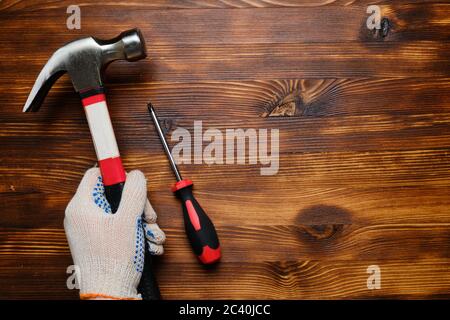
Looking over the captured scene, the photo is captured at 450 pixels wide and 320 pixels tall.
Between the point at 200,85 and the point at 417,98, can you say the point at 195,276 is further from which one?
the point at 417,98

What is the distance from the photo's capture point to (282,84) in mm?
1118

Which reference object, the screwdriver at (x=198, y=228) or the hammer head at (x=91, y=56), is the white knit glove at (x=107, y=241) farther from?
the hammer head at (x=91, y=56)

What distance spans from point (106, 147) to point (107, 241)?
0.20 m

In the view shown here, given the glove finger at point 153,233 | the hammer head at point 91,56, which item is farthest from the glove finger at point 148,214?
the hammer head at point 91,56

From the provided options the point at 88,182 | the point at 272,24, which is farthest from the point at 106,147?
the point at 272,24

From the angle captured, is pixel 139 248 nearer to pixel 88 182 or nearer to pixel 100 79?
pixel 88 182

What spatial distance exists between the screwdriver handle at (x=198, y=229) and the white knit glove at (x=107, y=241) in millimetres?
94

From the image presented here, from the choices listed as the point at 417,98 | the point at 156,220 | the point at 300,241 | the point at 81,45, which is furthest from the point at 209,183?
the point at 417,98

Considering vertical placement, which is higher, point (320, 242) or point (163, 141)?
point (163, 141)

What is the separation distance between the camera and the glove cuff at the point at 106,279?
99cm

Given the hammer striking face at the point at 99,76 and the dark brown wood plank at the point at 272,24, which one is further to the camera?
the dark brown wood plank at the point at 272,24

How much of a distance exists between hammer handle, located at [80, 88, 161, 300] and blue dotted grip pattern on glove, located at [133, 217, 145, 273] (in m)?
0.03

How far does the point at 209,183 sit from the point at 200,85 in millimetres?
228

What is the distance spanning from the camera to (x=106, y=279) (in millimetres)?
999
